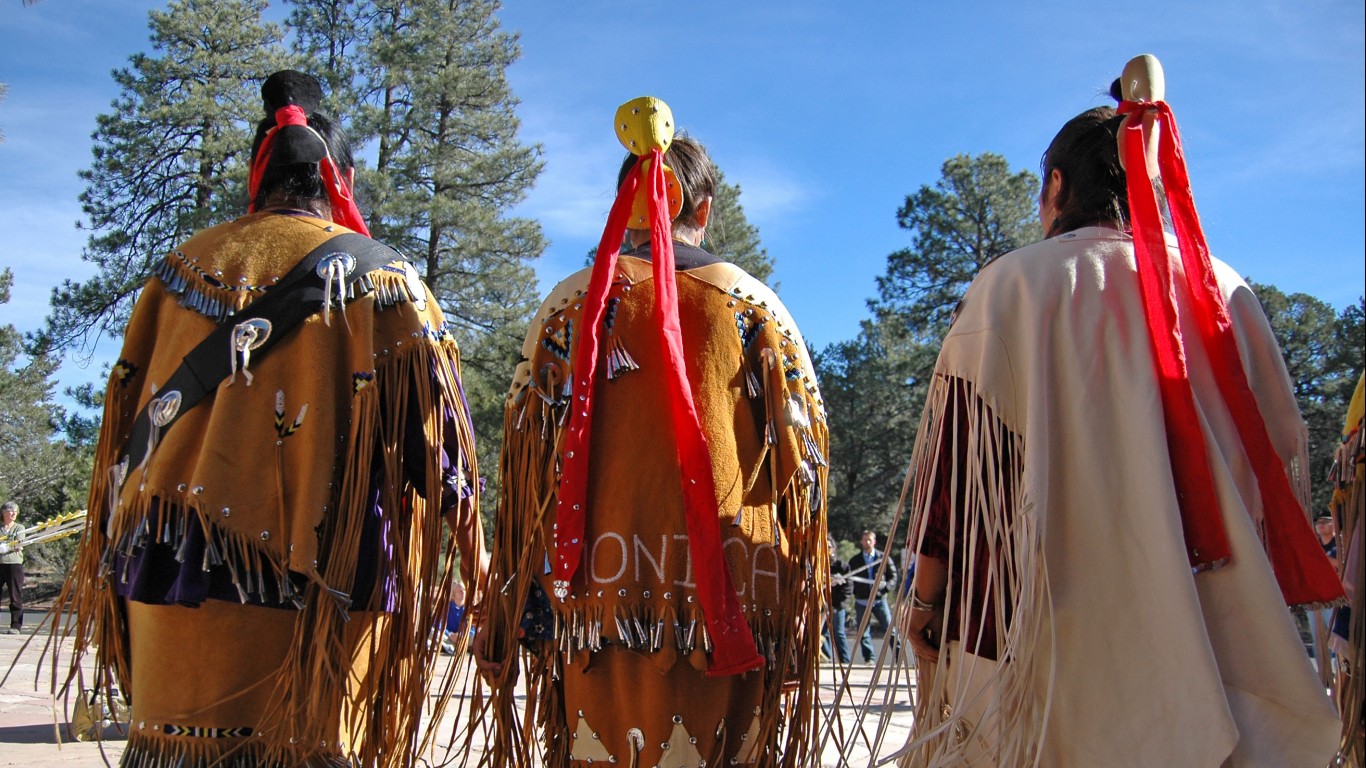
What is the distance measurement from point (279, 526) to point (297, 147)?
88cm

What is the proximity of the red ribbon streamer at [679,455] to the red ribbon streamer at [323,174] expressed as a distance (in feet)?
2.03

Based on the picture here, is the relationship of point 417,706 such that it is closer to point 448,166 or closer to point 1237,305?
point 1237,305

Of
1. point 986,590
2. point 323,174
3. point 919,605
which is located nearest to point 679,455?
point 919,605

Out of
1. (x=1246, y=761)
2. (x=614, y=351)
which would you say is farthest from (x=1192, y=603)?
(x=614, y=351)

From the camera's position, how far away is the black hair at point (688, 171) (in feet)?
9.16

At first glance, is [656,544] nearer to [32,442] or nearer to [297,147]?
[297,147]

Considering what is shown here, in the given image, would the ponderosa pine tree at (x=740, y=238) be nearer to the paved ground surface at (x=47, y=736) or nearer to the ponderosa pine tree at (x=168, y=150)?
the ponderosa pine tree at (x=168, y=150)

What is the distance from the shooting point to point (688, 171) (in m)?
2.81

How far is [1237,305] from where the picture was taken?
2117mm

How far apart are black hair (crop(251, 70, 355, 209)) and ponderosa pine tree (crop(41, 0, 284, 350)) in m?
12.9

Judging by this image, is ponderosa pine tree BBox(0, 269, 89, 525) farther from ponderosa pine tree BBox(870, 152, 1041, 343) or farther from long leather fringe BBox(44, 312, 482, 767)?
ponderosa pine tree BBox(870, 152, 1041, 343)

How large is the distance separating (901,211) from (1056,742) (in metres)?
24.2

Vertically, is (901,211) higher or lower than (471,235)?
higher

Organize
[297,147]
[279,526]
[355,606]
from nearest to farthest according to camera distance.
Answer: [279,526]
[355,606]
[297,147]
